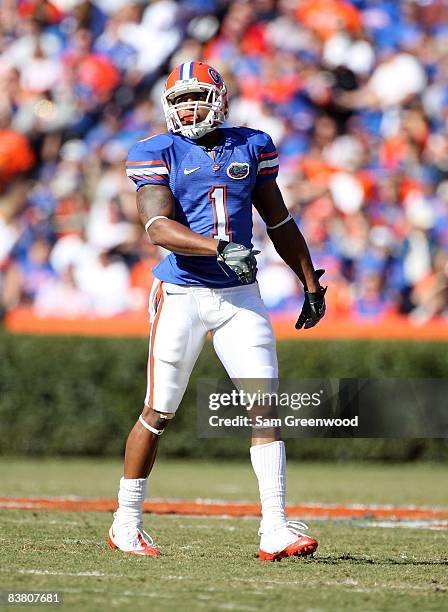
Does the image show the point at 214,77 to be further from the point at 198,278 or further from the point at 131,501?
the point at 131,501

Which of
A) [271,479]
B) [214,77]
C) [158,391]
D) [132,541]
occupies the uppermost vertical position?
[214,77]

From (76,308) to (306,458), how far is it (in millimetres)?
3102

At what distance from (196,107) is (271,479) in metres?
1.65

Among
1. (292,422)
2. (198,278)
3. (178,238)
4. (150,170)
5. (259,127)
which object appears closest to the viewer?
(178,238)

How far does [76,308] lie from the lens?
40.4ft

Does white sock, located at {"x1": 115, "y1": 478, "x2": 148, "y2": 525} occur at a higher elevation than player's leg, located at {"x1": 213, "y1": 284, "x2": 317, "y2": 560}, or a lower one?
lower

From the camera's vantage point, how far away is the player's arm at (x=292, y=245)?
5.29 m

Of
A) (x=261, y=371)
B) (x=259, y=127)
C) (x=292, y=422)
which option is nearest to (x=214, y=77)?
(x=261, y=371)

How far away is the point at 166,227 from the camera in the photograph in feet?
16.1

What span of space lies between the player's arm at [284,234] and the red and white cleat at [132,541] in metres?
1.34

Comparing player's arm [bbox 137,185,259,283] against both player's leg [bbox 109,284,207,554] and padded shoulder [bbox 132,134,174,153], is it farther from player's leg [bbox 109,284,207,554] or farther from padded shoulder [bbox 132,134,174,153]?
player's leg [bbox 109,284,207,554]

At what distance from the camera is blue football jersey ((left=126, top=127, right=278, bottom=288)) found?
505 cm

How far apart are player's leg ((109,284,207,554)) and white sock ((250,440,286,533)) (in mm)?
452

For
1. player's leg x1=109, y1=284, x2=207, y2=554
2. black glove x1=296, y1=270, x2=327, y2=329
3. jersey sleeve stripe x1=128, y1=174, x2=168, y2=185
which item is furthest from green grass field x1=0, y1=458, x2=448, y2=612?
jersey sleeve stripe x1=128, y1=174, x2=168, y2=185
